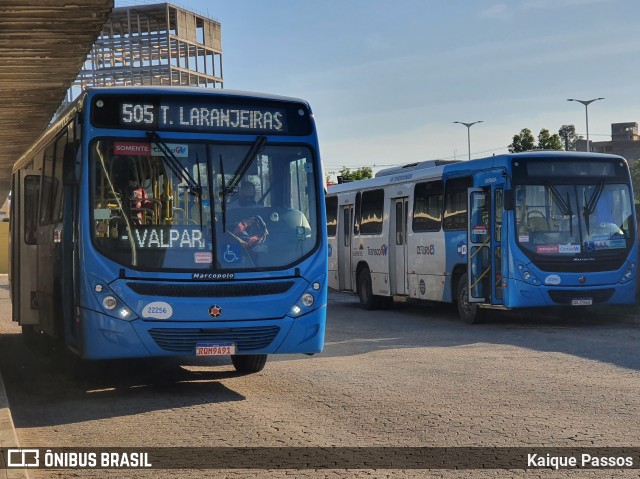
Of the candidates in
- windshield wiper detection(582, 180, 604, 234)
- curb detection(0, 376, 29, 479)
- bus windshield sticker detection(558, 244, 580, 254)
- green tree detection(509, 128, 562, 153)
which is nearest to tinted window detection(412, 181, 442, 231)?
bus windshield sticker detection(558, 244, 580, 254)

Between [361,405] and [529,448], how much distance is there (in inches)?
103

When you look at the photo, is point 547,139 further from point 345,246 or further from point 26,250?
point 26,250

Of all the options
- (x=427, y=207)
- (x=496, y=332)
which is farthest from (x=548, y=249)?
(x=427, y=207)

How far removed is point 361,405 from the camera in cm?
1014

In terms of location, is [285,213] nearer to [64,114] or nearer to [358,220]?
[64,114]

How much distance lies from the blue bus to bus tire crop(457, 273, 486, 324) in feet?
29.4

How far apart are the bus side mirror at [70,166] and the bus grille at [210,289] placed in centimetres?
150

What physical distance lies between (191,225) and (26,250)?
5.56 metres

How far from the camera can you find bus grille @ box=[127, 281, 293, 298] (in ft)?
34.8

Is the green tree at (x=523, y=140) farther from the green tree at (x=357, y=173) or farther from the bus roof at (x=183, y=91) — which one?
the bus roof at (x=183, y=91)

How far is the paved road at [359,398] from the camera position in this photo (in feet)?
27.5

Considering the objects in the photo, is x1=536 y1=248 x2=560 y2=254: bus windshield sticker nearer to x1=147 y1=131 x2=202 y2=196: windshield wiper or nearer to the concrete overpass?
the concrete overpass

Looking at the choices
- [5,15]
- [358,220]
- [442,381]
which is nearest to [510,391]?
[442,381]

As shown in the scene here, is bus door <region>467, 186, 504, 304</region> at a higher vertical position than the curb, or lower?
higher
